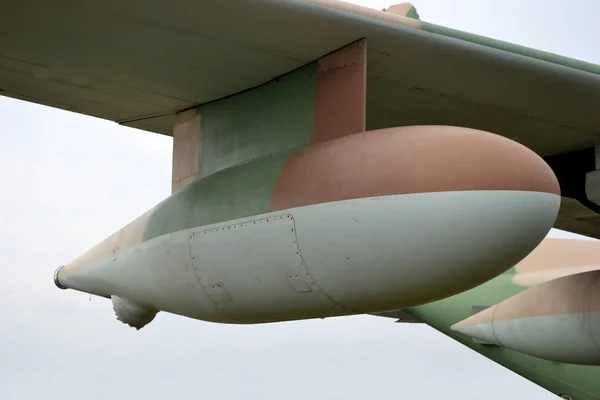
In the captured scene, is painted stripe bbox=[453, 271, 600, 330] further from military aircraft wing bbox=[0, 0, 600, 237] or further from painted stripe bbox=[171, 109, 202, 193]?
painted stripe bbox=[171, 109, 202, 193]

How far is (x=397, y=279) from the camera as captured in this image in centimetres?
536

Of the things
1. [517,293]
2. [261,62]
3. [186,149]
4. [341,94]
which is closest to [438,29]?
[341,94]

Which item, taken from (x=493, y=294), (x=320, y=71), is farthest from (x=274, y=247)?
(x=493, y=294)

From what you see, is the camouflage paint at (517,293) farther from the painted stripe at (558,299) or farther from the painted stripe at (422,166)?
the painted stripe at (422,166)

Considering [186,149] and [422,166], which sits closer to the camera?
[422,166]

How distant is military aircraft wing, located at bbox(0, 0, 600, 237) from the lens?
582cm

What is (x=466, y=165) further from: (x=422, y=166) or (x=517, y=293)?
(x=517, y=293)

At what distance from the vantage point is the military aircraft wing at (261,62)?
5.82 m

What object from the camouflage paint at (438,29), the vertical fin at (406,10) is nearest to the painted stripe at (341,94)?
the camouflage paint at (438,29)

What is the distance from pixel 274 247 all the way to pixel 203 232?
3.09 feet

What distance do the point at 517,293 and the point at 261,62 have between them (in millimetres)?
7368

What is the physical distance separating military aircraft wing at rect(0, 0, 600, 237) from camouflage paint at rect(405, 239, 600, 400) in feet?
15.2

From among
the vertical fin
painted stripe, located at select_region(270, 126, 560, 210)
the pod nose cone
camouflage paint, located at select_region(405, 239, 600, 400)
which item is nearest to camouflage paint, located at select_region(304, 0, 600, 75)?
the vertical fin

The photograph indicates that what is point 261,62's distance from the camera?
660 cm
